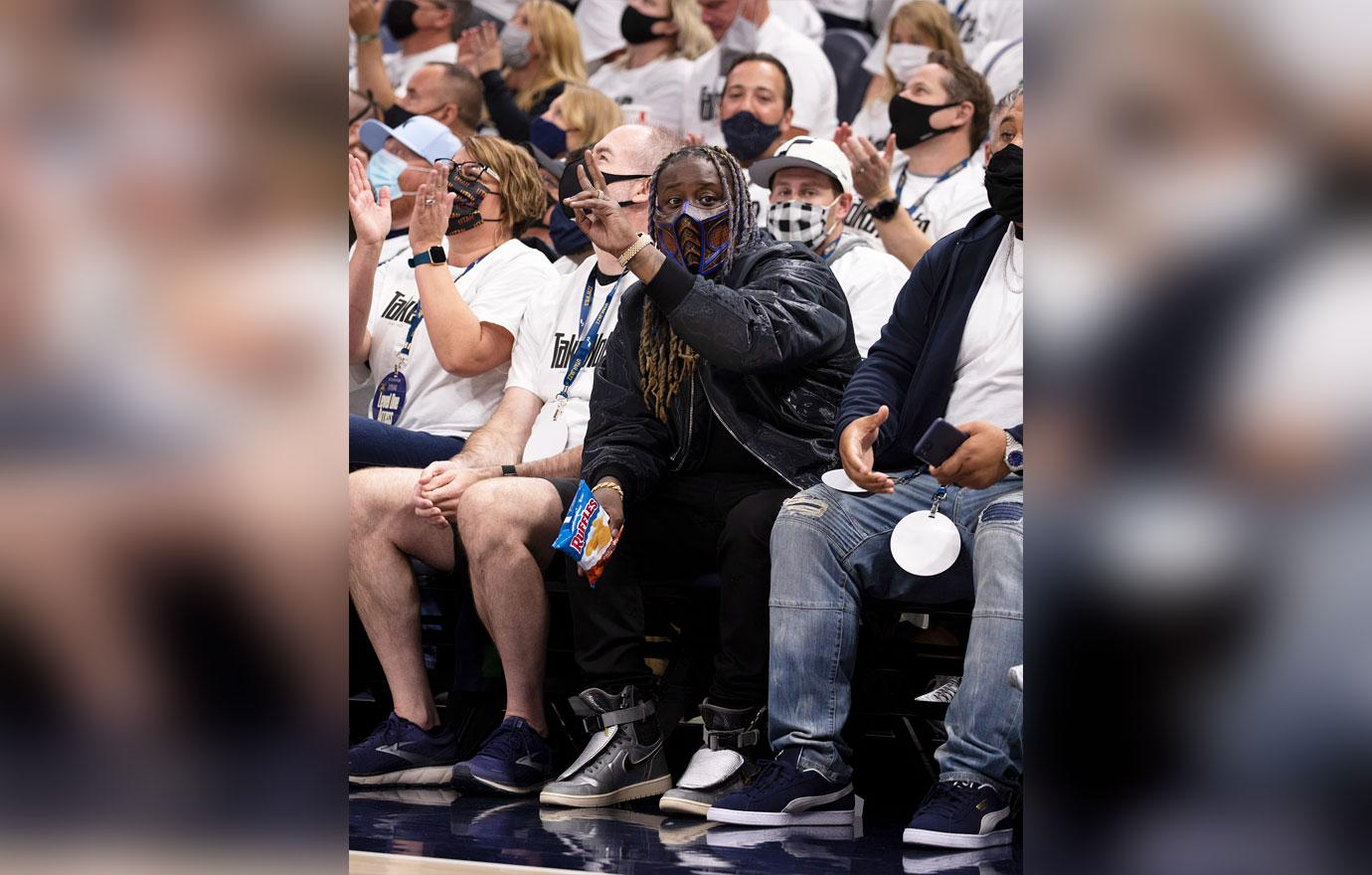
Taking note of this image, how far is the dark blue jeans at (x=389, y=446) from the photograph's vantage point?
346cm

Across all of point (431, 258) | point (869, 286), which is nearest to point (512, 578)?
point (431, 258)

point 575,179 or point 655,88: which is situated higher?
point 655,88

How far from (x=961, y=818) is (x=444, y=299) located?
6.19 feet

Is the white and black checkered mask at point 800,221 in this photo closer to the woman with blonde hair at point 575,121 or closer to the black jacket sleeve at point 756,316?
the black jacket sleeve at point 756,316

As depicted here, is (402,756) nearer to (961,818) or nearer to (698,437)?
(698,437)

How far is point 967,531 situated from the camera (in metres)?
2.80

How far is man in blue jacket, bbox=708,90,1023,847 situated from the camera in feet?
8.33

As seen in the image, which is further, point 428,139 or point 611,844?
point 428,139

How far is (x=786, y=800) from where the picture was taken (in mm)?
2643

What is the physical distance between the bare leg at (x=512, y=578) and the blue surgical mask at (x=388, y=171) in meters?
1.71

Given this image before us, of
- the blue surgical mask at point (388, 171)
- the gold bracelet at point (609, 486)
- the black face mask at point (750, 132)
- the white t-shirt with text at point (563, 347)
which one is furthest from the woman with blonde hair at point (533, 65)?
the gold bracelet at point (609, 486)

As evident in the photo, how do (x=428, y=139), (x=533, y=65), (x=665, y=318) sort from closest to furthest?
(x=665, y=318)
(x=428, y=139)
(x=533, y=65)

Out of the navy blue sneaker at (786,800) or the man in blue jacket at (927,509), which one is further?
the navy blue sneaker at (786,800)
